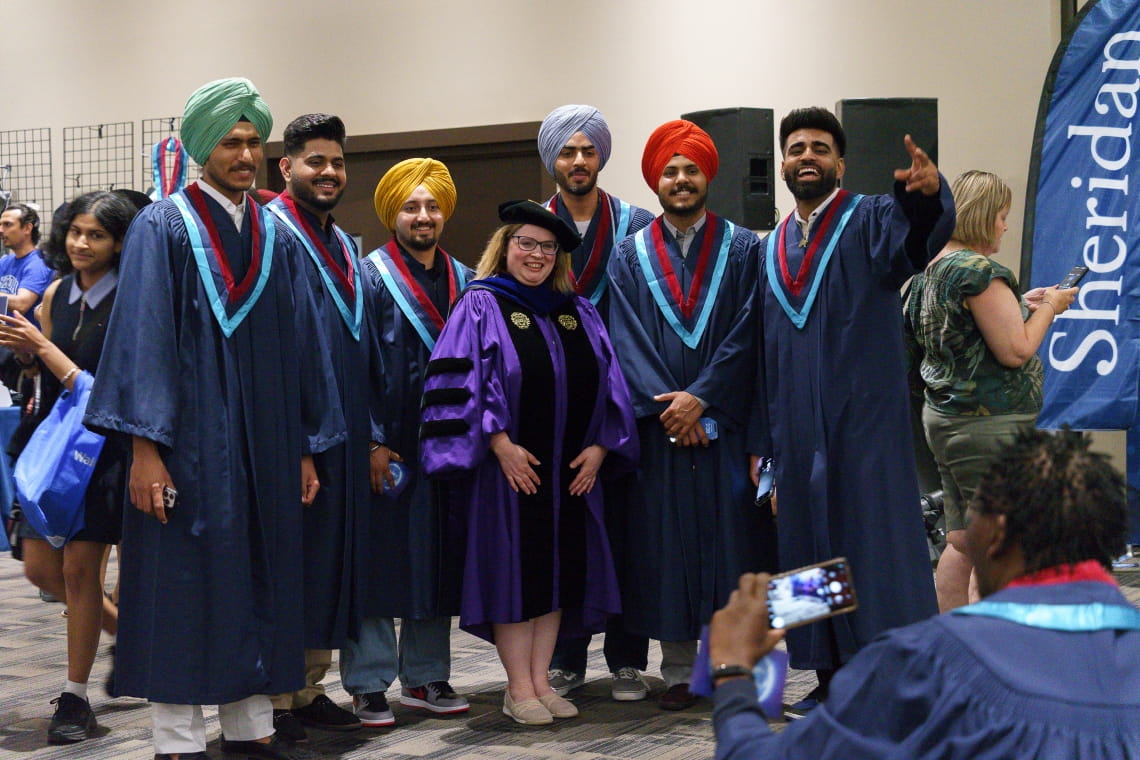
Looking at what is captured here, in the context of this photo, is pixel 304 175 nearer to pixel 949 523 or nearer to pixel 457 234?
pixel 949 523

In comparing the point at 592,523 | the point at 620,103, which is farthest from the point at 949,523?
the point at 620,103

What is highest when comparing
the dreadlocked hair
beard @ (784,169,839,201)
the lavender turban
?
the lavender turban

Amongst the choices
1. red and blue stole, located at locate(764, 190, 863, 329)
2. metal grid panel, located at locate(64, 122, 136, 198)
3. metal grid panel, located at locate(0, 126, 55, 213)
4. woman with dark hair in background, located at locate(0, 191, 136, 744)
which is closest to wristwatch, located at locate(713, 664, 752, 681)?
red and blue stole, located at locate(764, 190, 863, 329)

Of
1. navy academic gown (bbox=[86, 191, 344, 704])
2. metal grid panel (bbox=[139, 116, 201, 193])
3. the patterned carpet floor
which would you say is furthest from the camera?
metal grid panel (bbox=[139, 116, 201, 193])

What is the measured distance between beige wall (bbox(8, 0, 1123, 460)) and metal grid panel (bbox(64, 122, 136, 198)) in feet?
0.31

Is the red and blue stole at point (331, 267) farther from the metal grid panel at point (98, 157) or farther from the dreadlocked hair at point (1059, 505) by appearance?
the metal grid panel at point (98, 157)

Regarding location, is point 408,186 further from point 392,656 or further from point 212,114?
point 392,656

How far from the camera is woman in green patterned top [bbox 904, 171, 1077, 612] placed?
3.95 m

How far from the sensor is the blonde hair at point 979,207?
413 cm

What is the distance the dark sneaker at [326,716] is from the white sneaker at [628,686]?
2.64 feet

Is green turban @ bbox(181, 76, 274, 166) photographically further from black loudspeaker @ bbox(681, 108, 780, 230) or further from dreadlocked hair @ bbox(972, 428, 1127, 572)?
black loudspeaker @ bbox(681, 108, 780, 230)

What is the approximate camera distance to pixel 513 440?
3855 mm

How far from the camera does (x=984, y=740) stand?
4.84 ft

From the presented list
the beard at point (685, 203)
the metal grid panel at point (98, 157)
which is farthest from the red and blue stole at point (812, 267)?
the metal grid panel at point (98, 157)
